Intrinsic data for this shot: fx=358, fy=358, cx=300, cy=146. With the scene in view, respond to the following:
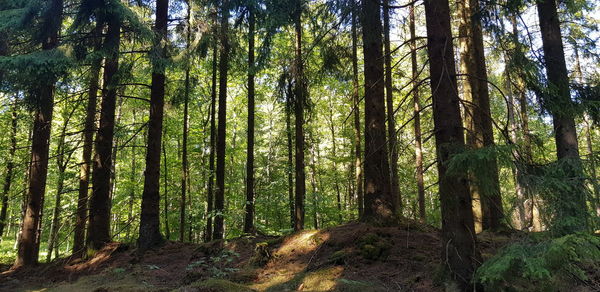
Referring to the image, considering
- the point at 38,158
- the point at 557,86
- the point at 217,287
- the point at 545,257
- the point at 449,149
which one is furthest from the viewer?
the point at 38,158

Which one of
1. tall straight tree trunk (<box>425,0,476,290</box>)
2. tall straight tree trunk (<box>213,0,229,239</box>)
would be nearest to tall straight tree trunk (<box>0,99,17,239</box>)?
tall straight tree trunk (<box>213,0,229,239</box>)

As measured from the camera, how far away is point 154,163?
9.99 m

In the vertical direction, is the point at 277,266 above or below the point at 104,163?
below

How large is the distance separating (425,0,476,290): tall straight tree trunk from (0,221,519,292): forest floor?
2.05 feet

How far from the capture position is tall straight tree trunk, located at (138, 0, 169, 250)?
975 centimetres

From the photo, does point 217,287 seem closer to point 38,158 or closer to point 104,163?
point 104,163

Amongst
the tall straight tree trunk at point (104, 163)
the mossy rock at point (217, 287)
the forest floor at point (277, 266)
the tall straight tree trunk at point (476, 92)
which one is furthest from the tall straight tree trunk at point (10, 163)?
the tall straight tree trunk at point (476, 92)

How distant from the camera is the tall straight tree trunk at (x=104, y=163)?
10.2 m

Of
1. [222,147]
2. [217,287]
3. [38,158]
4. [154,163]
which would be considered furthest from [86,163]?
[217,287]

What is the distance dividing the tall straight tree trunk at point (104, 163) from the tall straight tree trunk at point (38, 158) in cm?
173

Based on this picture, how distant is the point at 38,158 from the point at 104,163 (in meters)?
2.37

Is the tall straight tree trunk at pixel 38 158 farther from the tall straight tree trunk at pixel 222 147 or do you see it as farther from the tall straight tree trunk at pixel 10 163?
the tall straight tree trunk at pixel 10 163

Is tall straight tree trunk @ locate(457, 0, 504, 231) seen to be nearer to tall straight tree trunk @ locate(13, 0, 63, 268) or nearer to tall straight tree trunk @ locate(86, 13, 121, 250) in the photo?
tall straight tree trunk @ locate(86, 13, 121, 250)

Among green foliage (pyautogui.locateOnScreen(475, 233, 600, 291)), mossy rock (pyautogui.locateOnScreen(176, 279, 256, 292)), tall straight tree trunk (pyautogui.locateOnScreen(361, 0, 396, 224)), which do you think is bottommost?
mossy rock (pyautogui.locateOnScreen(176, 279, 256, 292))
